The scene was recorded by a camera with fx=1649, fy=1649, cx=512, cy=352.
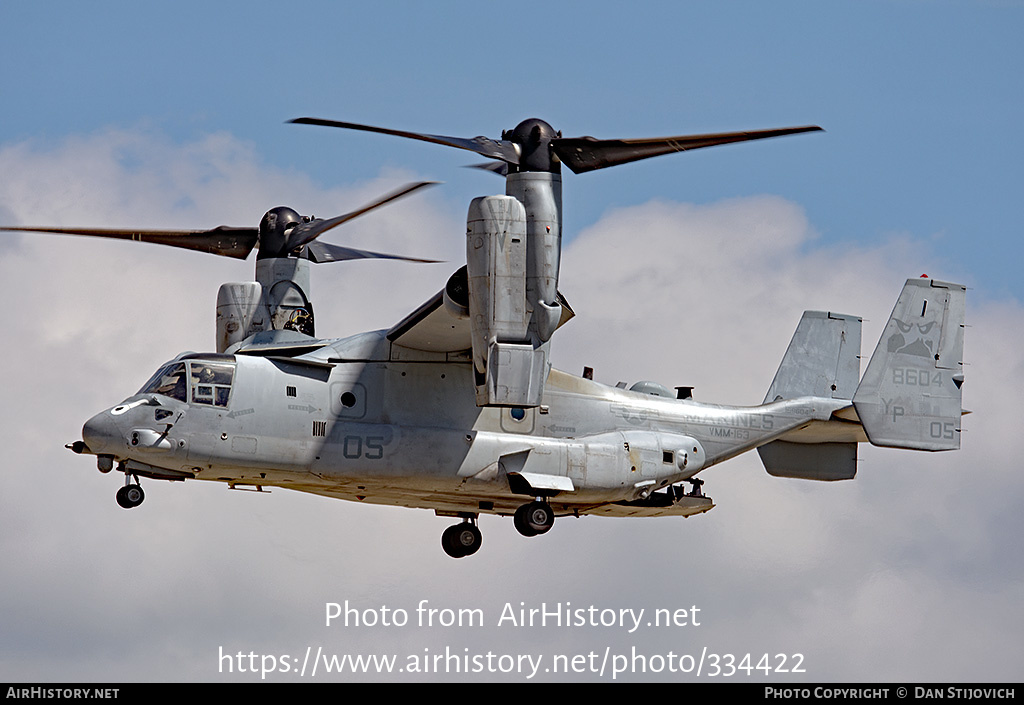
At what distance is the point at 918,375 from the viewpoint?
2341 centimetres

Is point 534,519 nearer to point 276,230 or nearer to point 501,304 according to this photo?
point 501,304

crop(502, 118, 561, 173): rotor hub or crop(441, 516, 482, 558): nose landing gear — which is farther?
crop(441, 516, 482, 558): nose landing gear

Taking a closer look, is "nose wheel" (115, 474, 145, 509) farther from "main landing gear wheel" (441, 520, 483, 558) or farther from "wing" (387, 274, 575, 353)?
"main landing gear wheel" (441, 520, 483, 558)

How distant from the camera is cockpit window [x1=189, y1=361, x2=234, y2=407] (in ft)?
65.6

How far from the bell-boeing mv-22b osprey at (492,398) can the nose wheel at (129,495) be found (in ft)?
0.07

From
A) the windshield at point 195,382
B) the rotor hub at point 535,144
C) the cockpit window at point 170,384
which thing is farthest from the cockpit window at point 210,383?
the rotor hub at point 535,144

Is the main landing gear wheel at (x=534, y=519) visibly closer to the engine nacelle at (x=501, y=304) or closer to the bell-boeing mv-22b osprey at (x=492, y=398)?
the bell-boeing mv-22b osprey at (x=492, y=398)

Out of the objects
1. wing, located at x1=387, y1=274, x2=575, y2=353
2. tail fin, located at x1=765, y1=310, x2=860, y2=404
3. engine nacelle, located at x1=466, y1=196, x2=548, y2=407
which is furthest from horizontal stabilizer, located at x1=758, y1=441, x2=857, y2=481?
engine nacelle, located at x1=466, y1=196, x2=548, y2=407

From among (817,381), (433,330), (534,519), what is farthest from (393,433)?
(817,381)

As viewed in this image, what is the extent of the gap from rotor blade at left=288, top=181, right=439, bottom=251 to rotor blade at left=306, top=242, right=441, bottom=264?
0.31 m

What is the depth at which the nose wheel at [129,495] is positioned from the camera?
19.8 metres

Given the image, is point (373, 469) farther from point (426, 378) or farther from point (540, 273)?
point (540, 273)

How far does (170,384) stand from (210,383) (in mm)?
479

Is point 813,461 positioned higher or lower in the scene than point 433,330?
lower
